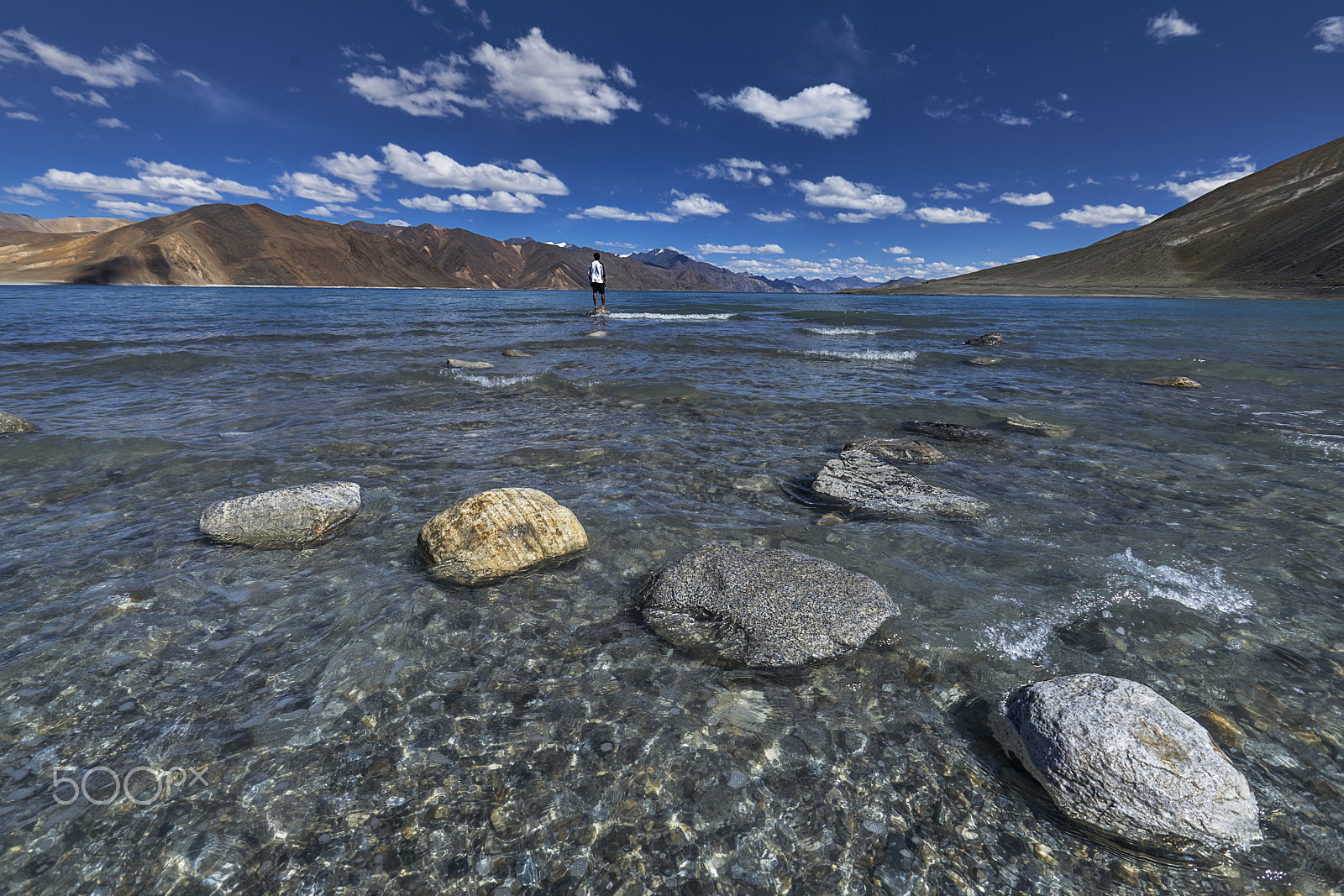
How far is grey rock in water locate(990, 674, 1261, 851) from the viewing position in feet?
8.00

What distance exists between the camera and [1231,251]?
12769 centimetres

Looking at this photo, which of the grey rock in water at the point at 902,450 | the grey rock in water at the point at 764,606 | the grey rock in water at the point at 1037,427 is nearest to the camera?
the grey rock in water at the point at 764,606

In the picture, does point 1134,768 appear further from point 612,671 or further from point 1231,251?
point 1231,251

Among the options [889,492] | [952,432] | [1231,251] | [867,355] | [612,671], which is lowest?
[612,671]

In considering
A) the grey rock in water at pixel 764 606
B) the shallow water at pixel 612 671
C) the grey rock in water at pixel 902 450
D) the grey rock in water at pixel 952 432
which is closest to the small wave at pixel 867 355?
the grey rock in water at pixel 952 432

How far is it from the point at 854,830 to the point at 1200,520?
5.62 m

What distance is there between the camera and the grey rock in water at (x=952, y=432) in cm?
847

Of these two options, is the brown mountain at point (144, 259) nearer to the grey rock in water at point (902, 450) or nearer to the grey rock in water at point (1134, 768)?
the grey rock in water at point (902, 450)

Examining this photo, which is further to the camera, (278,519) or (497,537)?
(278,519)

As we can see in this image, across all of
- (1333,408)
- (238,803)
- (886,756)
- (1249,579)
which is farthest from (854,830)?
(1333,408)

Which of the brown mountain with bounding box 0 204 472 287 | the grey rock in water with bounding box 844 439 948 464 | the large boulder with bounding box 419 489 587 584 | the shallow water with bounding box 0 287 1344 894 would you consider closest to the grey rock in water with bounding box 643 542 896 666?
the shallow water with bounding box 0 287 1344 894

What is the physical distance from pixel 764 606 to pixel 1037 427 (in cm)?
766

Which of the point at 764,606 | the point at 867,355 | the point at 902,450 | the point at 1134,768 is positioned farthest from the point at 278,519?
the point at 867,355

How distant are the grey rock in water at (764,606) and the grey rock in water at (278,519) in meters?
3.38
